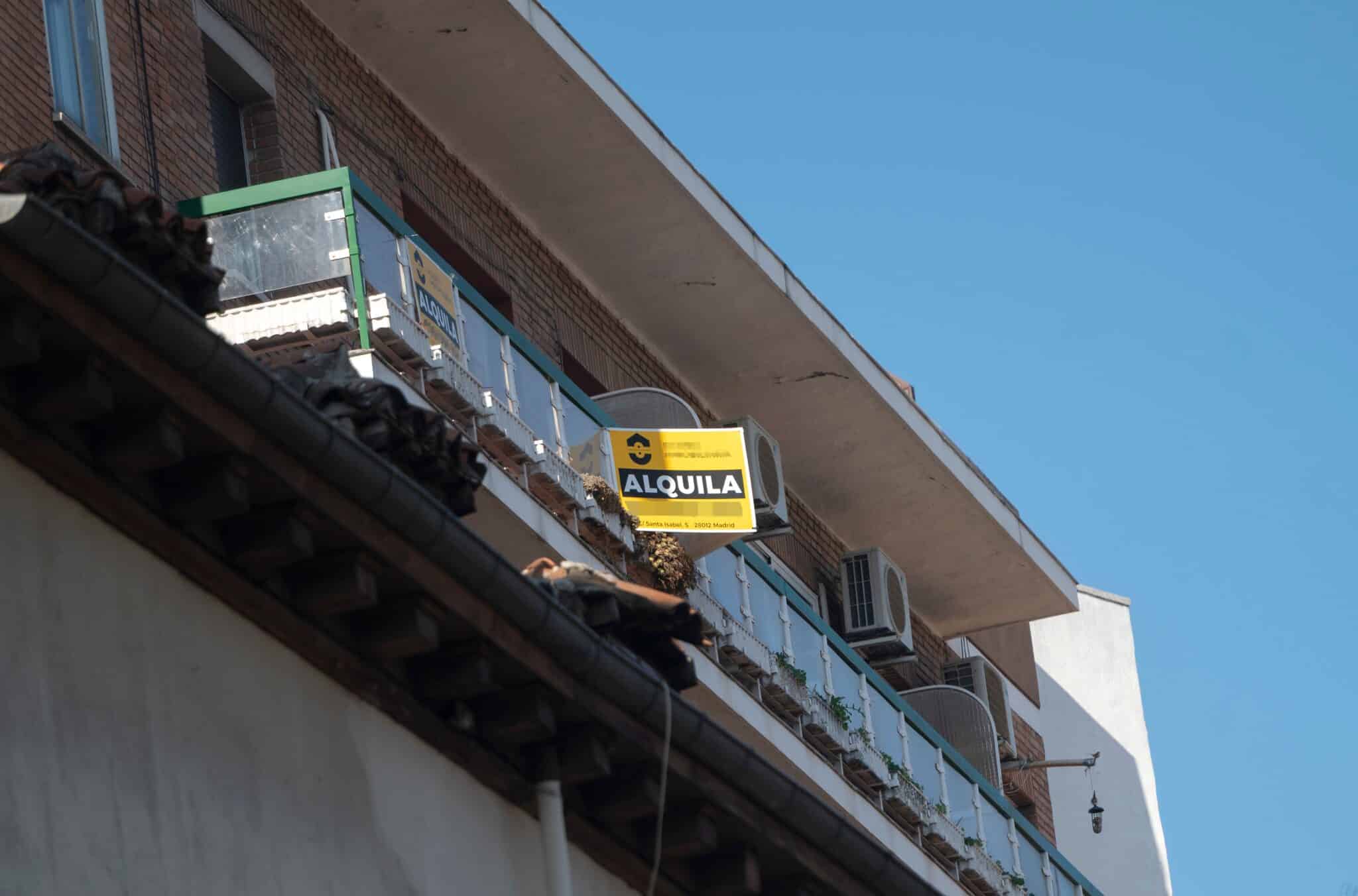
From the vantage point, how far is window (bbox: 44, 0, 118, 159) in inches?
619

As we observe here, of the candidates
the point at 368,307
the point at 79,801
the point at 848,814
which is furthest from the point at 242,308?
the point at 848,814

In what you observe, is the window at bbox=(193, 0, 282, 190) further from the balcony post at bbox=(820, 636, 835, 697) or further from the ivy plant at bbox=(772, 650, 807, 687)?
the balcony post at bbox=(820, 636, 835, 697)

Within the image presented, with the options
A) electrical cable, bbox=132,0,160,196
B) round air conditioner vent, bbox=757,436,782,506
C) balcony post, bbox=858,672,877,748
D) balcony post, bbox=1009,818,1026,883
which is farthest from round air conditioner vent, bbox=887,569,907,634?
electrical cable, bbox=132,0,160,196

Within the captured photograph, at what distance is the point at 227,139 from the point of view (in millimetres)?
18047

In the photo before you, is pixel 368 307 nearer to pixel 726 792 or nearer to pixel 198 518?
pixel 726 792

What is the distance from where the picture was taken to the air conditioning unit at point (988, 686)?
2916 centimetres

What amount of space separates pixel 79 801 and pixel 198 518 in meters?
1.22

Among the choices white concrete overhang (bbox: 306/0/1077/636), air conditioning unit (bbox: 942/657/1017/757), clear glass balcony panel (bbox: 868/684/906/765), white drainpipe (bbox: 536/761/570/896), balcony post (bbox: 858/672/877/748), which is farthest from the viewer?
air conditioning unit (bbox: 942/657/1017/757)

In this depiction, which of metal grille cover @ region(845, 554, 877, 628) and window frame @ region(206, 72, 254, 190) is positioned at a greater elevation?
window frame @ region(206, 72, 254, 190)

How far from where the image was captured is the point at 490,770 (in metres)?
10.6

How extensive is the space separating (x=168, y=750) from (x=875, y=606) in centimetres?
1787

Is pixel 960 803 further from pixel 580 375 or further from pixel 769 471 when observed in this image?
pixel 580 375

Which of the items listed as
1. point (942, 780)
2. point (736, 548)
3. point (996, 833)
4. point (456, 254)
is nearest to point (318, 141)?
A: point (456, 254)

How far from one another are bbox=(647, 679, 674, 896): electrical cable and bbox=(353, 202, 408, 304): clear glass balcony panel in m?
4.65
